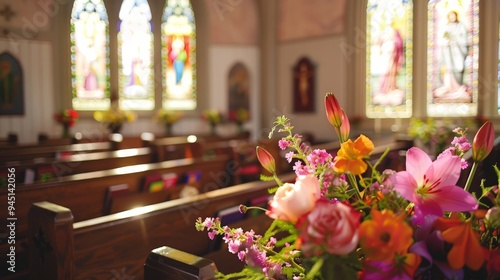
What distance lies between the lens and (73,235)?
175 cm

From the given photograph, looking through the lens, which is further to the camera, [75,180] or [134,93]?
[134,93]

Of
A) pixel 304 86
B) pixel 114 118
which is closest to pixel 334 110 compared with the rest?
pixel 114 118

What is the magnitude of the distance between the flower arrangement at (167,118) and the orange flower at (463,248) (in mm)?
8003

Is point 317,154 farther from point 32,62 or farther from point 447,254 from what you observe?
point 32,62

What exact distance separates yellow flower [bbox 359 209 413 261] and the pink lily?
104 mm

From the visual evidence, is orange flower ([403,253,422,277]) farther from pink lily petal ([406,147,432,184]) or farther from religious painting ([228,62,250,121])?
religious painting ([228,62,250,121])

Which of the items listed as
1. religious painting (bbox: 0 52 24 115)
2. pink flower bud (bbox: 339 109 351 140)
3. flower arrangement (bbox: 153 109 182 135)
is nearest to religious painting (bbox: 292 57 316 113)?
flower arrangement (bbox: 153 109 182 135)

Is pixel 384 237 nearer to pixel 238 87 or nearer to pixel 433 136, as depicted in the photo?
pixel 433 136

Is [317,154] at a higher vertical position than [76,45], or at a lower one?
lower

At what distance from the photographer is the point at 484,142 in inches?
31.3

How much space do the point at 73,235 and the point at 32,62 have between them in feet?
21.7

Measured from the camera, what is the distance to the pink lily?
2.37 feet

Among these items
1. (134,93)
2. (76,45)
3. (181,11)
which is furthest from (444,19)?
(76,45)

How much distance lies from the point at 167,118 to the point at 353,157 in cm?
790
